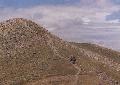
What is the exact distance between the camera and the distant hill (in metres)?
141

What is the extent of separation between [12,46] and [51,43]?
18148 mm

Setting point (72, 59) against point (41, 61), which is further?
point (72, 59)

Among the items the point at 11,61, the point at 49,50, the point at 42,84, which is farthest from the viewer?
the point at 49,50

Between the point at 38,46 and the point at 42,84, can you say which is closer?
the point at 42,84

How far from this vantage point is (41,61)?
492ft

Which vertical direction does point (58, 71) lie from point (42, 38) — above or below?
below

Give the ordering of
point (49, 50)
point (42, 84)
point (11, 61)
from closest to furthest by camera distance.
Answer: point (42, 84) < point (11, 61) < point (49, 50)

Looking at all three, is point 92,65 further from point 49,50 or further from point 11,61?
point 11,61

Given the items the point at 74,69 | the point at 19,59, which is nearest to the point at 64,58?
the point at 74,69

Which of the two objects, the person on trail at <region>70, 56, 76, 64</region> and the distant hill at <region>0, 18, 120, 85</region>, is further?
the person on trail at <region>70, 56, 76, 64</region>

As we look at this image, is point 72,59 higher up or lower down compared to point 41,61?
higher up

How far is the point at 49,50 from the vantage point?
6250 inches

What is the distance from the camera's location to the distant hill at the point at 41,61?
140625mm

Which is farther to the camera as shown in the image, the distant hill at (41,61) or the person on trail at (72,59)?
the person on trail at (72,59)
